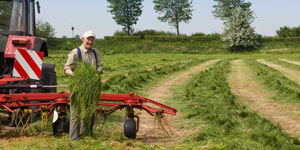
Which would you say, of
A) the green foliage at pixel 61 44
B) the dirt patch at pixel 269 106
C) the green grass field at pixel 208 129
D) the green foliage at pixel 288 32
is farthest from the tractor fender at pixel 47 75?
the green foliage at pixel 288 32

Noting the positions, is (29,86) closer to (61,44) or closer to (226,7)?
(61,44)

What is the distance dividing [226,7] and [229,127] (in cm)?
7381

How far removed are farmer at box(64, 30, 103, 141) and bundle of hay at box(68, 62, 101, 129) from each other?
0.13 meters

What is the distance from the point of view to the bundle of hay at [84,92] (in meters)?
5.19

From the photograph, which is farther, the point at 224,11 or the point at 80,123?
the point at 224,11

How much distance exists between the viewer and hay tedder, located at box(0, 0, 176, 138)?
18.2ft

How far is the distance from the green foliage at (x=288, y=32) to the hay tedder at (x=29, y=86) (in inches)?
2387

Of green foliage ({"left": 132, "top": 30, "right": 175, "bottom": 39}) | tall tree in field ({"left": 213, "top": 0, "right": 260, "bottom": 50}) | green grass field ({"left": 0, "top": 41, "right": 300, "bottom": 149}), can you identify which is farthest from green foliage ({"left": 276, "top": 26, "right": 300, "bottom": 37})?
green grass field ({"left": 0, "top": 41, "right": 300, "bottom": 149})

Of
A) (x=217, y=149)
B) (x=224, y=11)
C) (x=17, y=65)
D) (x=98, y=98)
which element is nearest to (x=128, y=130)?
(x=98, y=98)

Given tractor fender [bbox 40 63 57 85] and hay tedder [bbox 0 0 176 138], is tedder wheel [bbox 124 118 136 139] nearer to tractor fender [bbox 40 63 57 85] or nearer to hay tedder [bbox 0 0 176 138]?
hay tedder [bbox 0 0 176 138]

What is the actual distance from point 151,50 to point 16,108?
47.5 metres

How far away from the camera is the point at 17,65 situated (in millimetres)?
6395

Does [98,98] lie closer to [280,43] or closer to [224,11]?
[280,43]

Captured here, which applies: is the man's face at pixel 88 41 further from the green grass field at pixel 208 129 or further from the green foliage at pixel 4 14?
the green foliage at pixel 4 14
